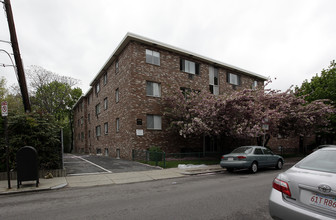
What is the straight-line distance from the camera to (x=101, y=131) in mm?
24172

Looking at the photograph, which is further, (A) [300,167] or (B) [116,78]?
(B) [116,78]

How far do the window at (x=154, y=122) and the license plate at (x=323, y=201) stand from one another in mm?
14328

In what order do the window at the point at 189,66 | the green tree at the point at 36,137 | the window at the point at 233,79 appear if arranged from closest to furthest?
the green tree at the point at 36,137
the window at the point at 189,66
the window at the point at 233,79

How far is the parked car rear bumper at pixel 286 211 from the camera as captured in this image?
8.94 feet

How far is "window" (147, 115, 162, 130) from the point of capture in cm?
1684

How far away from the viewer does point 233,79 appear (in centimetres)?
2420

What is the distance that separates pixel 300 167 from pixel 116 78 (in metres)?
18.0

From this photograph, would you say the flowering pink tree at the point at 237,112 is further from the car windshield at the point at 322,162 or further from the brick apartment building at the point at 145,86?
the car windshield at the point at 322,162

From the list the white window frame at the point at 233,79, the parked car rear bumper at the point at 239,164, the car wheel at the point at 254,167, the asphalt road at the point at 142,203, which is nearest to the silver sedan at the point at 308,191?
the asphalt road at the point at 142,203

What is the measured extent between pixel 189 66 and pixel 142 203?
16280 millimetres

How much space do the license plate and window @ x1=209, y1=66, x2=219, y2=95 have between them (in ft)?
62.9

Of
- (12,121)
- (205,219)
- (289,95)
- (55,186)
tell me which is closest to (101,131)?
(12,121)

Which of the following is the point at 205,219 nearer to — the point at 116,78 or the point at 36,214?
the point at 36,214

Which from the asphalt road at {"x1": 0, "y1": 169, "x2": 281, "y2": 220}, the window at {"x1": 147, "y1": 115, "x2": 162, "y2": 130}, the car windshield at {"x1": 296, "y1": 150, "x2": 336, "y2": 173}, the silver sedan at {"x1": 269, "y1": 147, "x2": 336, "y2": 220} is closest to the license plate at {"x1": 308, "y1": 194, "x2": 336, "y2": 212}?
the silver sedan at {"x1": 269, "y1": 147, "x2": 336, "y2": 220}
